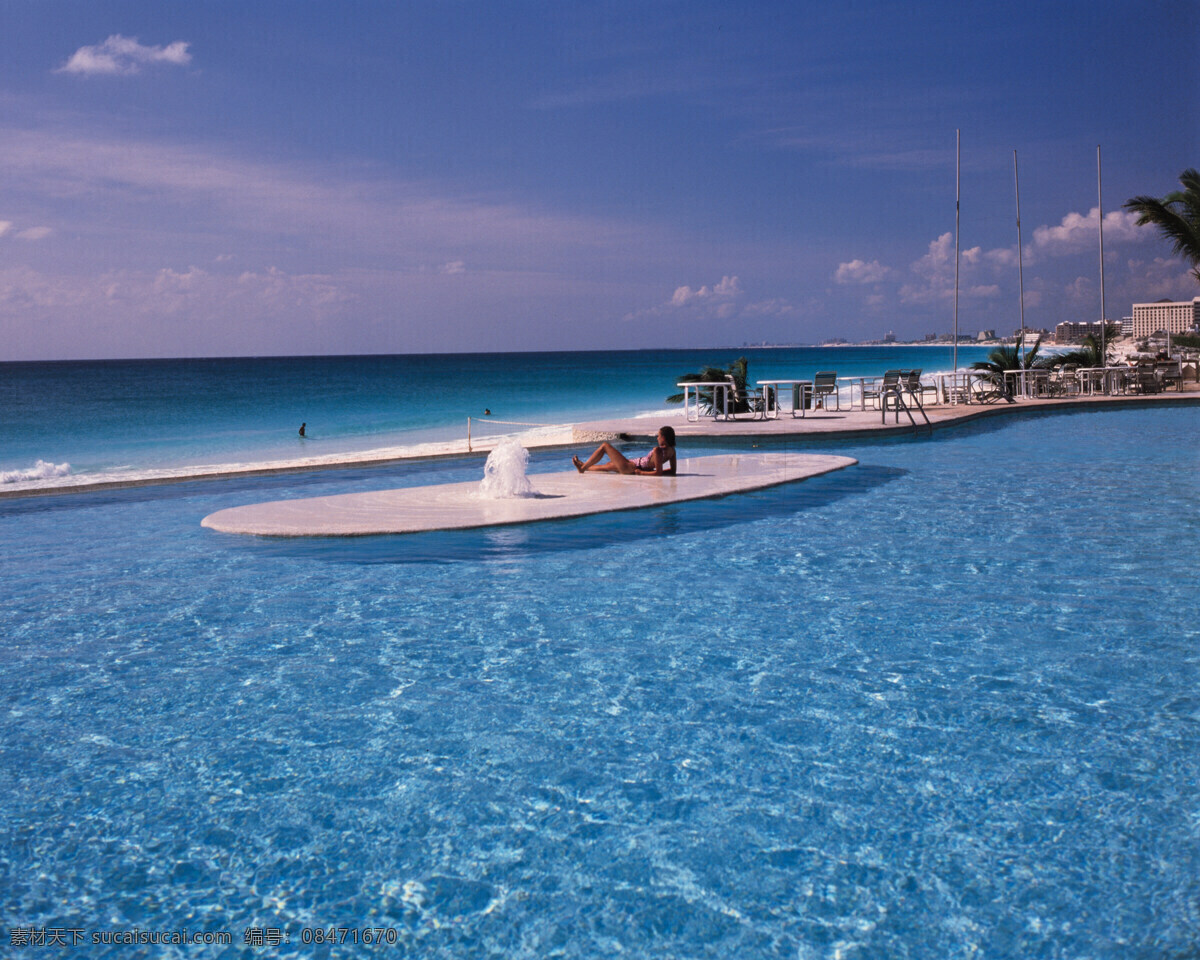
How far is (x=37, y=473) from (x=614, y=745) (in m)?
25.0

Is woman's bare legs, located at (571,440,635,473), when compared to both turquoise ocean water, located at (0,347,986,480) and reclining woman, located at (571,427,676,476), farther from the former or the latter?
turquoise ocean water, located at (0,347,986,480)

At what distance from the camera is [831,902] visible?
2916mm

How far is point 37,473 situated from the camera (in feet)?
79.0

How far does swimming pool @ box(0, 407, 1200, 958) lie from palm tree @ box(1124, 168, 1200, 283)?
907 inches

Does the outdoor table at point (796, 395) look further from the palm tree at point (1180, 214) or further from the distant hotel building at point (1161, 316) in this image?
the distant hotel building at point (1161, 316)

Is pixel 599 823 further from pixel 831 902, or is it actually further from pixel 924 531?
pixel 924 531

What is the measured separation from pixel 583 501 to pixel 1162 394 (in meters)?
19.9

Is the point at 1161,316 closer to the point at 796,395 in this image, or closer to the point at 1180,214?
the point at 1180,214

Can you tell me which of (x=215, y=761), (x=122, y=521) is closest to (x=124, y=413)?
(x=122, y=521)

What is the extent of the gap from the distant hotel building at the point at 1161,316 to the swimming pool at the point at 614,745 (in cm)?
11208

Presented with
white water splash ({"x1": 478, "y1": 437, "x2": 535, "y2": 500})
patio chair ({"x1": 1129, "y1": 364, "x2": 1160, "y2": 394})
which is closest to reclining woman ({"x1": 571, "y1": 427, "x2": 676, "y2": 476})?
white water splash ({"x1": 478, "y1": 437, "x2": 535, "y2": 500})

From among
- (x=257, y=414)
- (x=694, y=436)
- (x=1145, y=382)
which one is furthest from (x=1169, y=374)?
(x=257, y=414)

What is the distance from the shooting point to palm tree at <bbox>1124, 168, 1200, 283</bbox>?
1020 inches

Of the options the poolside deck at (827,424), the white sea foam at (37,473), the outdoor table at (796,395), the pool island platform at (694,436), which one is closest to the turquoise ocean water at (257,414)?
the white sea foam at (37,473)
